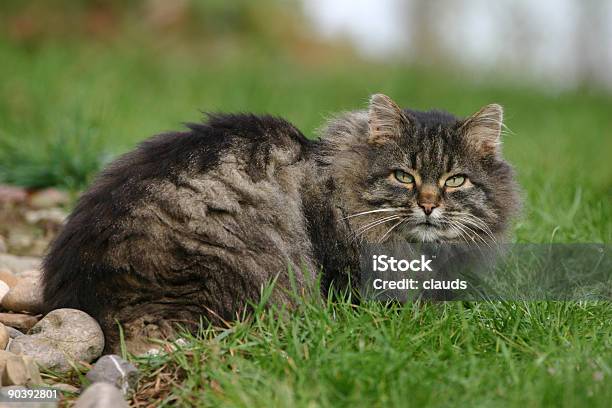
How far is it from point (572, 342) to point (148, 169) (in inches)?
70.3

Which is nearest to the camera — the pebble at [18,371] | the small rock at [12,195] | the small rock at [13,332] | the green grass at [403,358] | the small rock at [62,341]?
the green grass at [403,358]

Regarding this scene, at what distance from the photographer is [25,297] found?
3.40 meters

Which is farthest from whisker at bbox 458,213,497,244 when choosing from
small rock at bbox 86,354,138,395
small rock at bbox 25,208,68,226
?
small rock at bbox 25,208,68,226

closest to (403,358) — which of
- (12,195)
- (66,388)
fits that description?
(66,388)

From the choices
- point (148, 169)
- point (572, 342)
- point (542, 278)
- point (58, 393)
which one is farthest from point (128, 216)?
point (542, 278)

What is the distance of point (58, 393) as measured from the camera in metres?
2.61

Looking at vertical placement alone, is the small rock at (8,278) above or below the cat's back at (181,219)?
below

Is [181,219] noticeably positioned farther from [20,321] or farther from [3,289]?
[3,289]

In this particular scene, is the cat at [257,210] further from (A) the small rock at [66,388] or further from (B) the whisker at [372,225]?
(A) the small rock at [66,388]

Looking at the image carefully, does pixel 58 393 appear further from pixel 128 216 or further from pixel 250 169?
pixel 250 169

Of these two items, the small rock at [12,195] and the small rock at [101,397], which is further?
the small rock at [12,195]

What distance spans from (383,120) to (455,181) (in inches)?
16.6

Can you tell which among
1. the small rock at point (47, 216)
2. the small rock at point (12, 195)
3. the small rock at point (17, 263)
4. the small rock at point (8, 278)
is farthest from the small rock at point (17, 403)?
the small rock at point (12, 195)

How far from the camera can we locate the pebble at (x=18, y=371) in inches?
101
